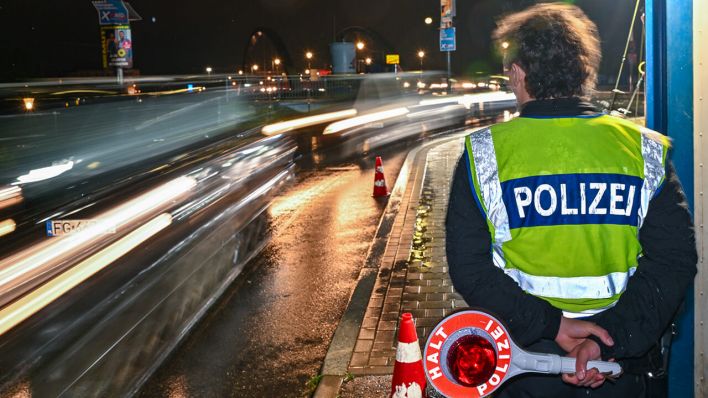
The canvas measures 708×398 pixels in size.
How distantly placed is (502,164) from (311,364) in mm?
3640

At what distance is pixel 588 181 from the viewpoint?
2217mm

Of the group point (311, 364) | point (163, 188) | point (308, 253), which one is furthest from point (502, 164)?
point (163, 188)

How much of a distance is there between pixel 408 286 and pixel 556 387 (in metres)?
4.67

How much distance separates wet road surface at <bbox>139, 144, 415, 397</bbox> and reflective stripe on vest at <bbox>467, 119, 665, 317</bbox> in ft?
10.4

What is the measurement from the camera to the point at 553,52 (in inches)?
91.0

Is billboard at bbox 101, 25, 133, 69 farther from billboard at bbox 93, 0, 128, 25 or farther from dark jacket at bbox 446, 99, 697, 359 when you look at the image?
dark jacket at bbox 446, 99, 697, 359

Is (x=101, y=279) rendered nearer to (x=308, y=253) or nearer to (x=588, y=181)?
(x=308, y=253)

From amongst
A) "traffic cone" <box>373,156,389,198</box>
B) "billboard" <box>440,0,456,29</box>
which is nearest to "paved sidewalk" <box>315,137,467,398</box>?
"traffic cone" <box>373,156,389,198</box>

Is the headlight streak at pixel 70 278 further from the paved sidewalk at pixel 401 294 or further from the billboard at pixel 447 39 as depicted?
the billboard at pixel 447 39

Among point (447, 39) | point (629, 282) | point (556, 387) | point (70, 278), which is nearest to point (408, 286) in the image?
point (70, 278)

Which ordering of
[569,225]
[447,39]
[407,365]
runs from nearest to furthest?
1. [569,225]
2. [407,365]
3. [447,39]

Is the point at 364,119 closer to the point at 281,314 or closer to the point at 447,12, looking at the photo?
the point at 447,12

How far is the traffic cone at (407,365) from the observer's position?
12.2 ft

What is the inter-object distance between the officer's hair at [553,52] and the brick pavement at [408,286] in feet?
8.02
